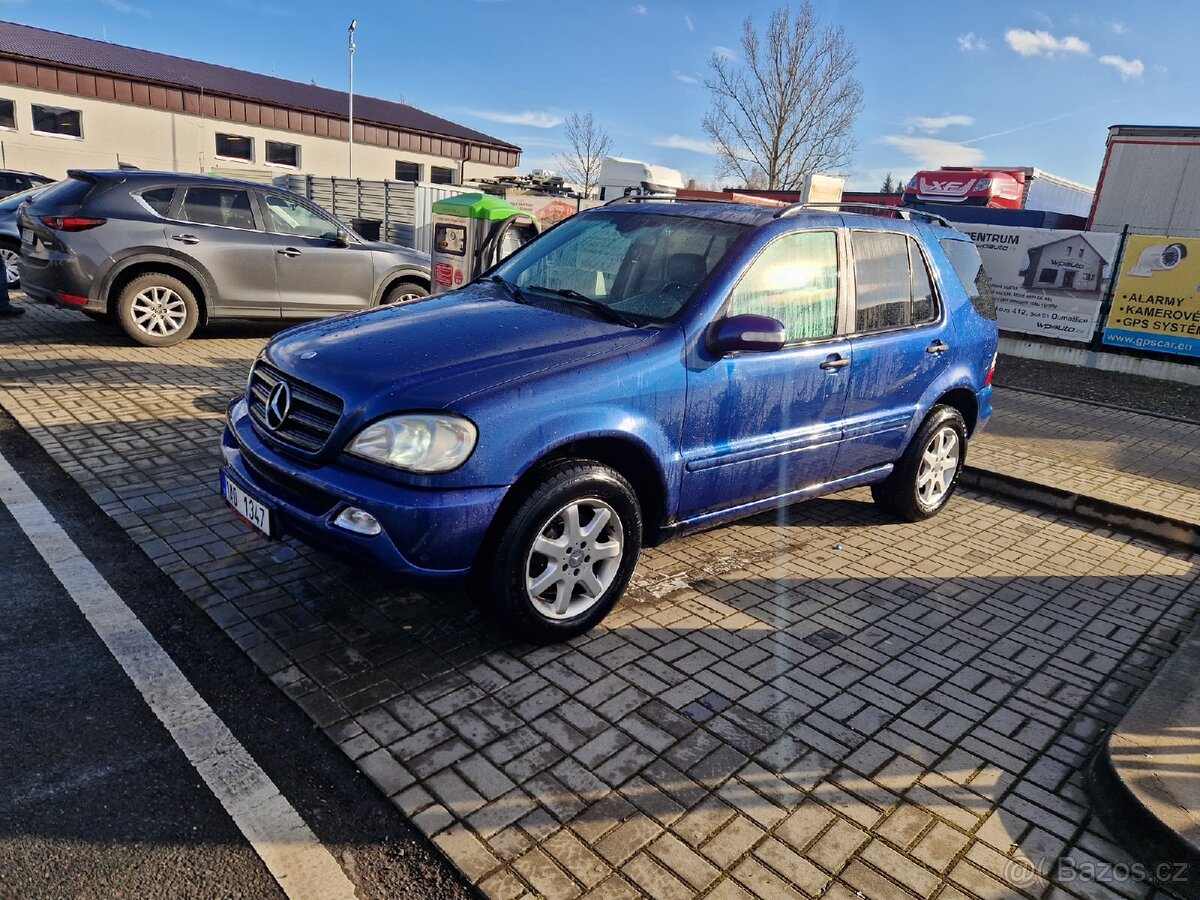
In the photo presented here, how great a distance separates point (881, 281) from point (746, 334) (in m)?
Result: 1.51

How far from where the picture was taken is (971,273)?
18.4 feet

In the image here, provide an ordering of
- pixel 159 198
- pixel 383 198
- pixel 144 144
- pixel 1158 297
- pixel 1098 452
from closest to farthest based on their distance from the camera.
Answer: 1. pixel 1098 452
2. pixel 159 198
3. pixel 1158 297
4. pixel 383 198
5. pixel 144 144

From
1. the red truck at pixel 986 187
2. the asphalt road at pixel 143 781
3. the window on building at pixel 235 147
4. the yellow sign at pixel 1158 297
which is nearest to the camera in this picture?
the asphalt road at pixel 143 781

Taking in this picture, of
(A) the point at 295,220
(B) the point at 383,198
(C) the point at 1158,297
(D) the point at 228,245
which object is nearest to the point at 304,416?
(D) the point at 228,245

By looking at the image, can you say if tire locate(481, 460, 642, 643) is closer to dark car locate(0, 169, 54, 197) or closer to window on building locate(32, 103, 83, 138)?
dark car locate(0, 169, 54, 197)

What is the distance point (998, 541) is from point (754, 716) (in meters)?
2.97

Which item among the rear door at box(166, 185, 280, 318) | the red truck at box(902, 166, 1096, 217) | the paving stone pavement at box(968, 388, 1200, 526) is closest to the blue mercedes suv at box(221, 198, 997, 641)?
the paving stone pavement at box(968, 388, 1200, 526)

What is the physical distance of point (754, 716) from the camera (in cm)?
325

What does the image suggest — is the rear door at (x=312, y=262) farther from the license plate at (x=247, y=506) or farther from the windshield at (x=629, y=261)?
the license plate at (x=247, y=506)

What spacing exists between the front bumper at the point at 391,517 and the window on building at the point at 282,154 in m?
36.8

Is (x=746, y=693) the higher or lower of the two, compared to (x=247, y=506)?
lower

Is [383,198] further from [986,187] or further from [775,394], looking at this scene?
[986,187]

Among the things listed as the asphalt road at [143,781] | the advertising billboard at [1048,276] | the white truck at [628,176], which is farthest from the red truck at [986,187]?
the asphalt road at [143,781]

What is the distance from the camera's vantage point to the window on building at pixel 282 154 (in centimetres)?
3550
